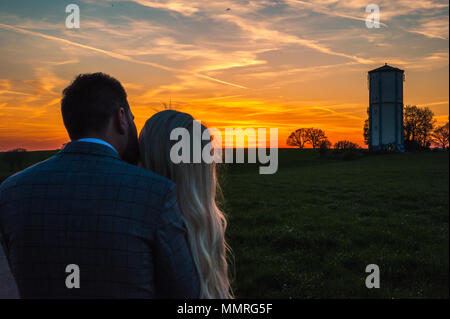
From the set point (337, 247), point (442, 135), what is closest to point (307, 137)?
point (442, 135)

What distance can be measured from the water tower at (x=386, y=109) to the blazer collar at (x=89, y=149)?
71.9 metres

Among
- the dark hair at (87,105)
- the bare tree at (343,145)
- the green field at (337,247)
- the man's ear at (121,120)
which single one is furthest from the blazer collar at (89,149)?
the bare tree at (343,145)

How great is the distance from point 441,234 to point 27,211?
12.5 m

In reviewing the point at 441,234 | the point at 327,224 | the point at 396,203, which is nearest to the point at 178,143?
the point at 327,224

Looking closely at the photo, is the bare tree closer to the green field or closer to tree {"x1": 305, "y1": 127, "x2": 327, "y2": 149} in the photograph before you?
tree {"x1": 305, "y1": 127, "x2": 327, "y2": 149}

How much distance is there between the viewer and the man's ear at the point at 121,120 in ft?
8.56

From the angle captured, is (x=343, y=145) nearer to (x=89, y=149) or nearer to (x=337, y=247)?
(x=337, y=247)

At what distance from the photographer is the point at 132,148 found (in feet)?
9.37

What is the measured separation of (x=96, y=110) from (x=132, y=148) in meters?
0.44

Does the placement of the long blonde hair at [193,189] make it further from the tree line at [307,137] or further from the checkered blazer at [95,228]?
the tree line at [307,137]

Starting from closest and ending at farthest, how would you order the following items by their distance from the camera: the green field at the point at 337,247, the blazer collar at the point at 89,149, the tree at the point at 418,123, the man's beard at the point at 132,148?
1. the blazer collar at the point at 89,149
2. the man's beard at the point at 132,148
3. the green field at the point at 337,247
4. the tree at the point at 418,123
